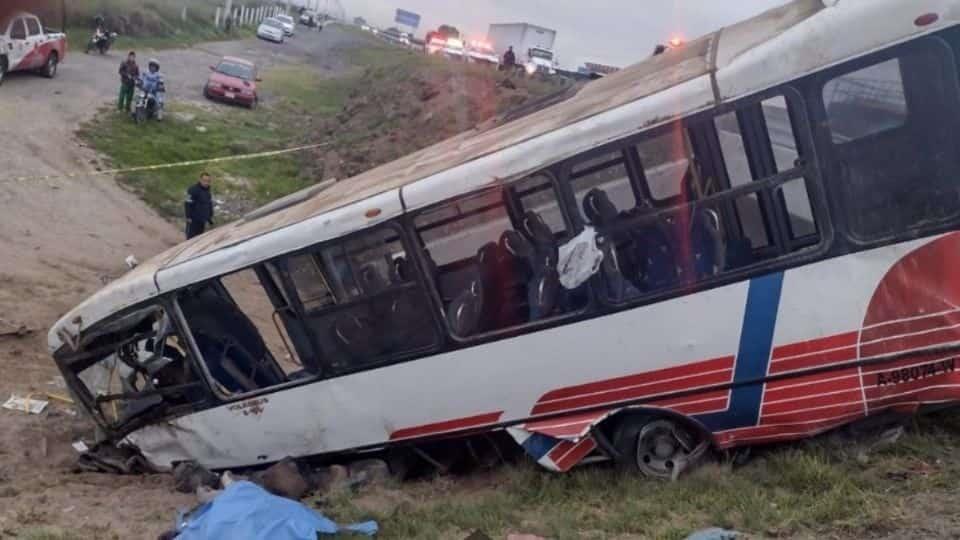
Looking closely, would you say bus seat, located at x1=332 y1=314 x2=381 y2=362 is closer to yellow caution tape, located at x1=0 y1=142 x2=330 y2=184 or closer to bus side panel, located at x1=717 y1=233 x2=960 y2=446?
bus side panel, located at x1=717 y1=233 x2=960 y2=446

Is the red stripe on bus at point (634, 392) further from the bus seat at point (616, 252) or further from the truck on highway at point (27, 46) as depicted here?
the truck on highway at point (27, 46)

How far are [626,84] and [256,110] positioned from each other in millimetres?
25627

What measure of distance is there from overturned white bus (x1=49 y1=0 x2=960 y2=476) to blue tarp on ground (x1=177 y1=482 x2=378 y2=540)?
3.75ft

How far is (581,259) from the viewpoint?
19.8 feet

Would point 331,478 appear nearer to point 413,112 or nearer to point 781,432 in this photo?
point 781,432

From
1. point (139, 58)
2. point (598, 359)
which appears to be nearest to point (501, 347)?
point (598, 359)

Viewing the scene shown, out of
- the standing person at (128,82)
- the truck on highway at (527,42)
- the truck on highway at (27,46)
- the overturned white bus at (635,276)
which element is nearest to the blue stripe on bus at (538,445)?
the overturned white bus at (635,276)

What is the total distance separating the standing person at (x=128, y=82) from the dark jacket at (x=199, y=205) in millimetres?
10156

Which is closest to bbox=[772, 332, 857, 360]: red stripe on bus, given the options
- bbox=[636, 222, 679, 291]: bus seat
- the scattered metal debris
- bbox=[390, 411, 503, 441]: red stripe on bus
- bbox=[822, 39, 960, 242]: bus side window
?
bbox=[822, 39, 960, 242]: bus side window

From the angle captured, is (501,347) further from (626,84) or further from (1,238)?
(1,238)

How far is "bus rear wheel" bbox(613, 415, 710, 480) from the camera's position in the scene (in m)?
6.20

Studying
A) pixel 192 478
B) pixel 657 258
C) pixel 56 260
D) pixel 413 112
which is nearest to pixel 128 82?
pixel 413 112

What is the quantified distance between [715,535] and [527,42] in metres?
45.0

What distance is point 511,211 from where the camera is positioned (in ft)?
21.8
